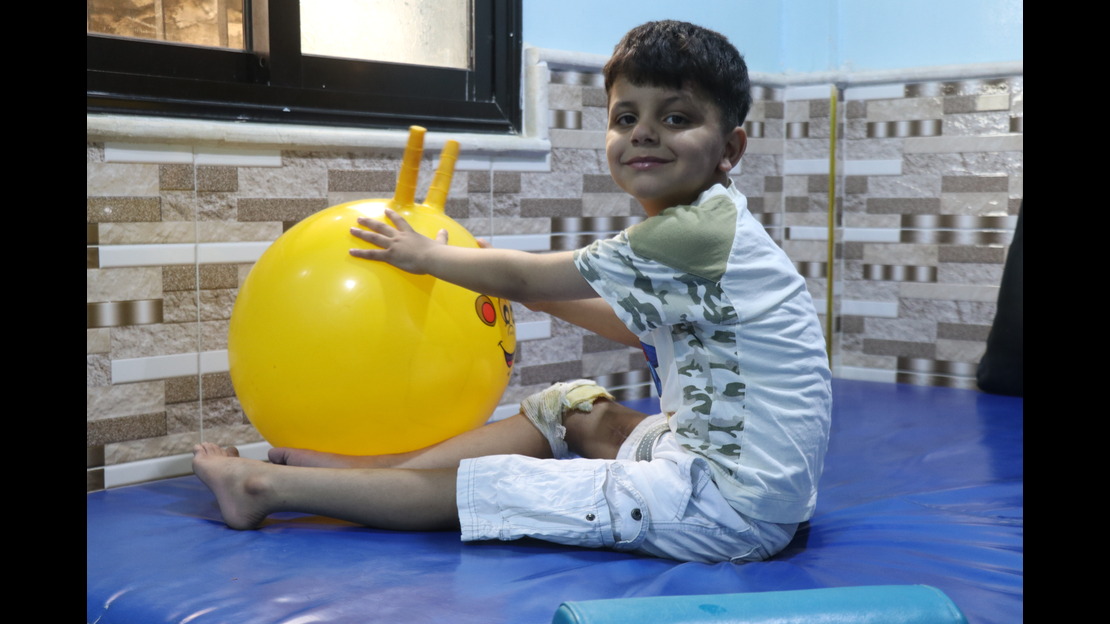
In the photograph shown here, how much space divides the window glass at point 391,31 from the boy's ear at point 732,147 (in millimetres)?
1139

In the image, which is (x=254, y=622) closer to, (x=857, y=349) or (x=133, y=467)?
(x=133, y=467)

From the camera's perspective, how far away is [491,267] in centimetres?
157

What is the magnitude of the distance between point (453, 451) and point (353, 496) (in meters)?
0.20

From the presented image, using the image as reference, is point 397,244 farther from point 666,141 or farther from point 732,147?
point 732,147

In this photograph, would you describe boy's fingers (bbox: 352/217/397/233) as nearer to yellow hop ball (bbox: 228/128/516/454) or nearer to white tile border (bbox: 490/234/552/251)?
yellow hop ball (bbox: 228/128/516/454)

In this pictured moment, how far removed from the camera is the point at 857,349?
333 centimetres

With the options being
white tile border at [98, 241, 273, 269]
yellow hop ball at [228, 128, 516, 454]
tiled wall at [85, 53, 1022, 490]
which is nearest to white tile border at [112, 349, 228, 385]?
tiled wall at [85, 53, 1022, 490]

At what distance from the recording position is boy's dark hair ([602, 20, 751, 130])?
1575mm

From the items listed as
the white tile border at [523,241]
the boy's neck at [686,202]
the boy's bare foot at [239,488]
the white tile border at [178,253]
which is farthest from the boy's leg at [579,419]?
the white tile border at [523,241]

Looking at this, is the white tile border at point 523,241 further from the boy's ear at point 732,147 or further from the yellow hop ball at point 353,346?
the boy's ear at point 732,147

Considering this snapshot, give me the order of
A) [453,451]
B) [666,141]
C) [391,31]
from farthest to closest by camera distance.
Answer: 1. [391,31]
2. [453,451]
3. [666,141]

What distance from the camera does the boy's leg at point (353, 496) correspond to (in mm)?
1608

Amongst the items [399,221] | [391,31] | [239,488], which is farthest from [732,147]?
[391,31]
